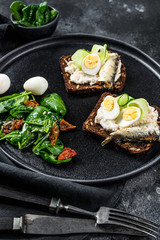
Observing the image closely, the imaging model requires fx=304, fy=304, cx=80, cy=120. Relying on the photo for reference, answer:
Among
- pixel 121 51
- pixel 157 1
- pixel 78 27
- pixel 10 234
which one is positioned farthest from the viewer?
pixel 157 1

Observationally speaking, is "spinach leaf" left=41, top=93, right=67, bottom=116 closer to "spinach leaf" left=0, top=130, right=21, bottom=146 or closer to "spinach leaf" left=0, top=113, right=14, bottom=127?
"spinach leaf" left=0, top=113, right=14, bottom=127

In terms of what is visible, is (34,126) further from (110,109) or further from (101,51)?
(101,51)

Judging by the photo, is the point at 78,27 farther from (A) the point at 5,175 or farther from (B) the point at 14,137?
(A) the point at 5,175

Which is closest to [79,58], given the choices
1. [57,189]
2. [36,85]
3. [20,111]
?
[36,85]

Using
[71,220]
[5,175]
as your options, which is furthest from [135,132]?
[5,175]

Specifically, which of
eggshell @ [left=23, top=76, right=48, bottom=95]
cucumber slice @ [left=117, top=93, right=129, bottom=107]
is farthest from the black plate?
cucumber slice @ [left=117, top=93, right=129, bottom=107]

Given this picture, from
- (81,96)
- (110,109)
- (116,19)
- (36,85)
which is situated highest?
(116,19)
